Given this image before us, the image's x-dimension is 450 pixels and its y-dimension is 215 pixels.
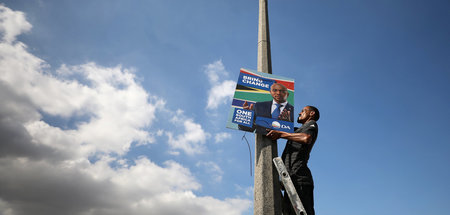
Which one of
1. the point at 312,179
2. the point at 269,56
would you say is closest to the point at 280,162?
the point at 312,179

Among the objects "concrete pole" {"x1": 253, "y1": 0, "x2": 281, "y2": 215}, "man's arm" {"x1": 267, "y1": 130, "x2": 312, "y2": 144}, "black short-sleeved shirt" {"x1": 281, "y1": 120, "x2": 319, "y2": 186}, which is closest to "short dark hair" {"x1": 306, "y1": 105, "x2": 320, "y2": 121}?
"black short-sleeved shirt" {"x1": 281, "y1": 120, "x2": 319, "y2": 186}

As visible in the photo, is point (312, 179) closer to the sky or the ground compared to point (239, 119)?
closer to the ground

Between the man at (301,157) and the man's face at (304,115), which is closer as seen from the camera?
the man at (301,157)

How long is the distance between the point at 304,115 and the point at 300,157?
1.01 meters

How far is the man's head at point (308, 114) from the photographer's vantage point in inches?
185

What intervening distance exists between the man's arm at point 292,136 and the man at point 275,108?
0.15 meters

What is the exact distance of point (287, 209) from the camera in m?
3.88

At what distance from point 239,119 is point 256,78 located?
1.04 meters

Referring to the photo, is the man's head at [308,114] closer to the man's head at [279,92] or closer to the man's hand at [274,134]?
the man's head at [279,92]

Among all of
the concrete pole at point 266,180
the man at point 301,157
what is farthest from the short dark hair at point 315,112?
the concrete pole at point 266,180

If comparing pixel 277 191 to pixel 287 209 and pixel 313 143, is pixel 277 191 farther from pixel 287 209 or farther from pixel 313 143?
pixel 313 143

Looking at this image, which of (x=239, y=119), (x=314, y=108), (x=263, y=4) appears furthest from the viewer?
(x=263, y=4)

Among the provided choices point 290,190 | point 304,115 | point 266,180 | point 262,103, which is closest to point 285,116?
point 304,115

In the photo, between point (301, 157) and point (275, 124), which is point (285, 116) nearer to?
point (275, 124)
